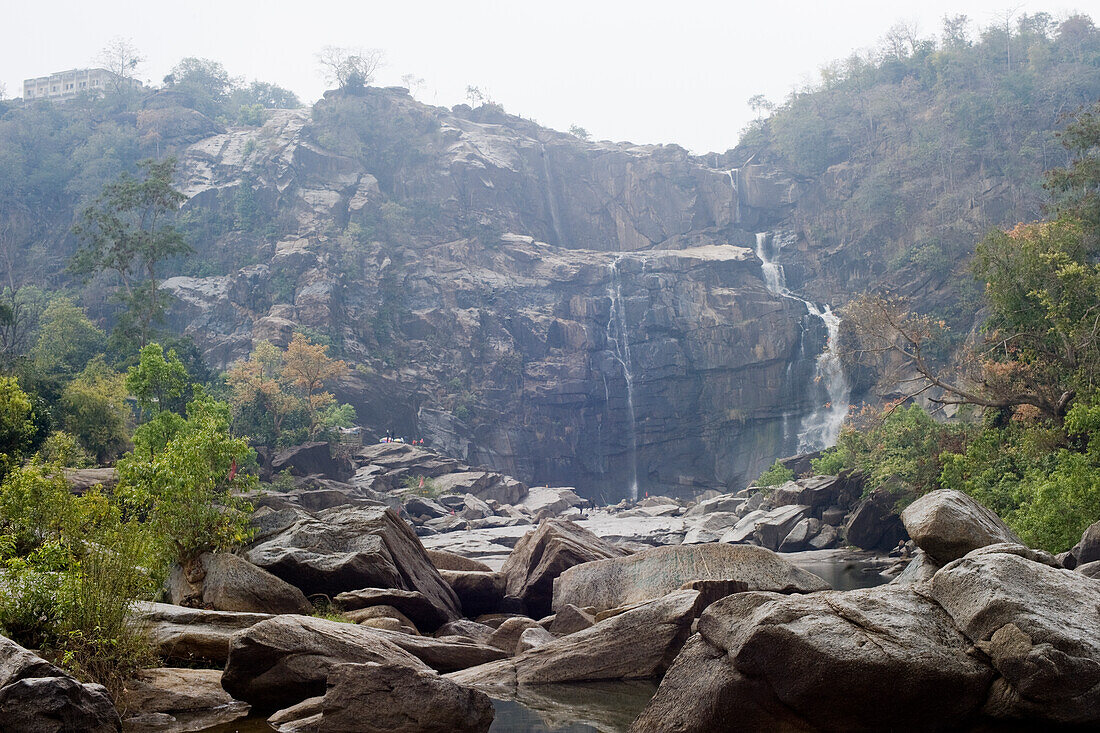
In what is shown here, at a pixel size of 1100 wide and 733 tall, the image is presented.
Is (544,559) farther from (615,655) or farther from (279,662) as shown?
(279,662)

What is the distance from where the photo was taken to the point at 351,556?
13.5 meters

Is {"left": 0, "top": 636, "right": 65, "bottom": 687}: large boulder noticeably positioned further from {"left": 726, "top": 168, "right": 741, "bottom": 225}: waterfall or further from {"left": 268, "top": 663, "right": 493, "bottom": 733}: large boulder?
{"left": 726, "top": 168, "right": 741, "bottom": 225}: waterfall

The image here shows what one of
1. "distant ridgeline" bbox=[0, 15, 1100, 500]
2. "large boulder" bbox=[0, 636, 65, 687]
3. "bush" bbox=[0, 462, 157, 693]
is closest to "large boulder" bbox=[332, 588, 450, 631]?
"bush" bbox=[0, 462, 157, 693]

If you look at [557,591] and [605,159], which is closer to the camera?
[557,591]

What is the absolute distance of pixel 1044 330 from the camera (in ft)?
76.7

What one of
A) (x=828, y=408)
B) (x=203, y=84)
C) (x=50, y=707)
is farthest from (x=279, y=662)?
(x=203, y=84)

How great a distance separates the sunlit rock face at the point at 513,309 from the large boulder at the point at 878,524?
2586 centimetres

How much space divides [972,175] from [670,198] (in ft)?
75.0

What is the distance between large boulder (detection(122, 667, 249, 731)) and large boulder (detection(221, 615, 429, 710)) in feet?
0.62

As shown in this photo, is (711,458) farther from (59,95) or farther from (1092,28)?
(59,95)

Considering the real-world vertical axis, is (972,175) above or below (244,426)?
above

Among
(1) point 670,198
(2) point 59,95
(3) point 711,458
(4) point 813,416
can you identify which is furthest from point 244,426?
(2) point 59,95

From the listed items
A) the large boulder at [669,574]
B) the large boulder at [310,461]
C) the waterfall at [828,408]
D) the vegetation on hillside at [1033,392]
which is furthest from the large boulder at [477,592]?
the waterfall at [828,408]

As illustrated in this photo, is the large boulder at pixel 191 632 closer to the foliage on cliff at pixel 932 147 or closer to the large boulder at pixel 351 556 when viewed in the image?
the large boulder at pixel 351 556
